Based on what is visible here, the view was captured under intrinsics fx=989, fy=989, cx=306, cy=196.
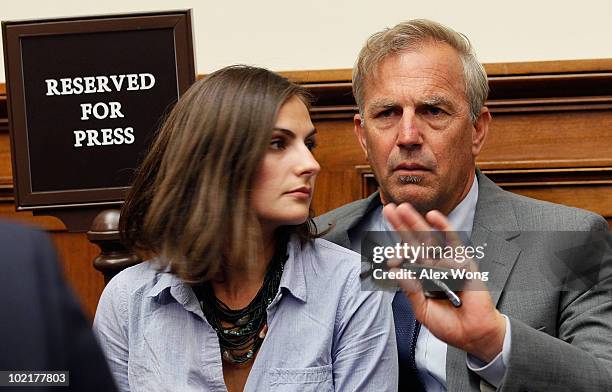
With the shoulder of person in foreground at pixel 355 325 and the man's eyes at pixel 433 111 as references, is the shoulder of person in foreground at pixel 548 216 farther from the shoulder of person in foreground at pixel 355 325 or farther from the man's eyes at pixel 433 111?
the shoulder of person in foreground at pixel 355 325

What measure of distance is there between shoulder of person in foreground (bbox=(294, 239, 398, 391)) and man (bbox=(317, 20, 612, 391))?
0.07m

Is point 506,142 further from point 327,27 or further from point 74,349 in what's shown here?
point 74,349

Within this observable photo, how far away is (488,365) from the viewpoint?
50.1 inches

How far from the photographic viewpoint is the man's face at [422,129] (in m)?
1.59

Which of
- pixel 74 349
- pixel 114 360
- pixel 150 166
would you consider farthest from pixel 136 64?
pixel 74 349

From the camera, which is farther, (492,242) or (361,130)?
(361,130)

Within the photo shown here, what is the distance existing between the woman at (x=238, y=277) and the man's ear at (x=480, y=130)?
0.40 m

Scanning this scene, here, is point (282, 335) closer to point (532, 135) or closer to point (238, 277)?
point (238, 277)

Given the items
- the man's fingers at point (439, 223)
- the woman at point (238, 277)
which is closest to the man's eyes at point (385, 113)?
the woman at point (238, 277)

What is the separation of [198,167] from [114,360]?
0.29 metres

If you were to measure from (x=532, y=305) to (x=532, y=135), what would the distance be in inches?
23.5

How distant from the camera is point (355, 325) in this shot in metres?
1.35

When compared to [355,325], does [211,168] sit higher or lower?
higher
